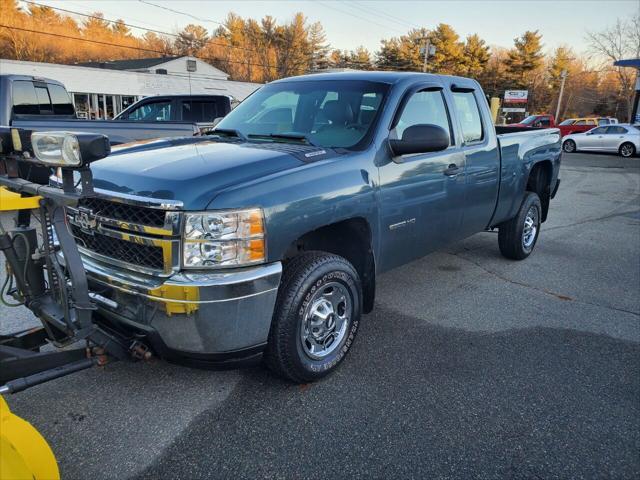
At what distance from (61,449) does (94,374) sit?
75 centimetres

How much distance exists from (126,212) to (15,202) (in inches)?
23.5

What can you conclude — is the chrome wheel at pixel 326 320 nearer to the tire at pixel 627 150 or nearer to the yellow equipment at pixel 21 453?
the yellow equipment at pixel 21 453

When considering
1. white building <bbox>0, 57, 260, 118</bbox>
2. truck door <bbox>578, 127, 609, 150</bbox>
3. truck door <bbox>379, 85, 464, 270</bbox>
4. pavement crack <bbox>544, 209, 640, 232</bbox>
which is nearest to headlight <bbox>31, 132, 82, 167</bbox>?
truck door <bbox>379, 85, 464, 270</bbox>

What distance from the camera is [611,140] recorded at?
77.0ft

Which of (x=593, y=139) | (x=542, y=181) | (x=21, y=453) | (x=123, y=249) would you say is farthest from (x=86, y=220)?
(x=593, y=139)

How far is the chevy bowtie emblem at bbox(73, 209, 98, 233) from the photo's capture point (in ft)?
9.10

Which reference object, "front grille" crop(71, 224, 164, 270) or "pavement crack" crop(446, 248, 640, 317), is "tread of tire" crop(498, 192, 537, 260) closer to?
"pavement crack" crop(446, 248, 640, 317)

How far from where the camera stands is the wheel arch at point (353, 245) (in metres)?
3.32

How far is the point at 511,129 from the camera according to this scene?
659cm

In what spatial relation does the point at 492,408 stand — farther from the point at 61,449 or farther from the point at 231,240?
the point at 61,449

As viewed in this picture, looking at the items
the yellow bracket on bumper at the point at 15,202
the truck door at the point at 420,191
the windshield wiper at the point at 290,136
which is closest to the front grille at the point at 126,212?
the yellow bracket on bumper at the point at 15,202

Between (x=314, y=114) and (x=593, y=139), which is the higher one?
(x=314, y=114)

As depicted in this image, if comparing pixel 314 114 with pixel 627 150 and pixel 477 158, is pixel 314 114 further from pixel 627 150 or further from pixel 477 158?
pixel 627 150

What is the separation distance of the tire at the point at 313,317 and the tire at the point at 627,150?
2461 cm
